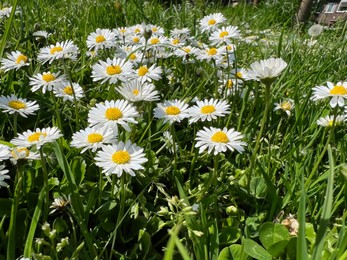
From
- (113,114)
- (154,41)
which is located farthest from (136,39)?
(113,114)

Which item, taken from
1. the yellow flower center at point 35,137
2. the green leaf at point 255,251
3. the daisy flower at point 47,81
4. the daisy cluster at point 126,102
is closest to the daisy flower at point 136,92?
the daisy cluster at point 126,102

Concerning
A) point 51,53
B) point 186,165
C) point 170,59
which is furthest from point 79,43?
point 186,165

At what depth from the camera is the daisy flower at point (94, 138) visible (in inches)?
37.6

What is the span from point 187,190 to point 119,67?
17.2 inches

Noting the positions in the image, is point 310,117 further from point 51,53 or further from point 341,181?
point 51,53

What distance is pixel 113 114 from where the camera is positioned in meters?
1.02

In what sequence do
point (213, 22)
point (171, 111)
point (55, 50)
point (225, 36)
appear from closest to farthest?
point (171, 111) < point (55, 50) < point (225, 36) < point (213, 22)

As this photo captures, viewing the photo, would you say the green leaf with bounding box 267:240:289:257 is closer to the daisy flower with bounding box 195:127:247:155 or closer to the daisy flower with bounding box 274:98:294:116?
the daisy flower with bounding box 195:127:247:155

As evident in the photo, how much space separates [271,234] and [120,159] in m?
0.37

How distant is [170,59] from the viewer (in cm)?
203

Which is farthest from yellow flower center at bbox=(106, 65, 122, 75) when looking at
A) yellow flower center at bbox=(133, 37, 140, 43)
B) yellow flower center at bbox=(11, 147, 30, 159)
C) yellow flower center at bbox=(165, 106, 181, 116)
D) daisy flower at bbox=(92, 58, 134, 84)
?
yellow flower center at bbox=(133, 37, 140, 43)

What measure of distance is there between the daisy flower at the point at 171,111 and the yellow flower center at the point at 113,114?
14 centimetres

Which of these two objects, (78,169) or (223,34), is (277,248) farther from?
(223,34)

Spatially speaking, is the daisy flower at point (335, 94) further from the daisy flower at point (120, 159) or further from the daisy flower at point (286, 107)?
the daisy flower at point (120, 159)
